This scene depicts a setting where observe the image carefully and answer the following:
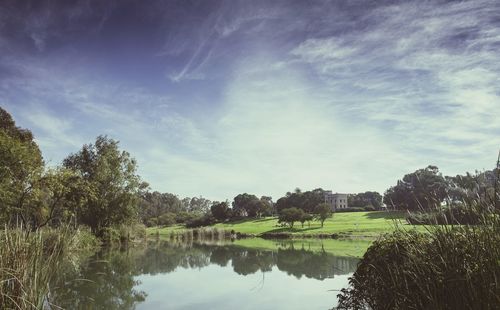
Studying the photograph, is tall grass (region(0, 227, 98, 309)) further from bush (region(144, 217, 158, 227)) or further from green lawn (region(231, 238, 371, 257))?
bush (region(144, 217, 158, 227))

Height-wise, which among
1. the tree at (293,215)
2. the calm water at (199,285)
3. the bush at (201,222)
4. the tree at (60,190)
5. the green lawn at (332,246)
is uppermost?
the tree at (60,190)

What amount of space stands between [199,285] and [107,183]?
96.9ft

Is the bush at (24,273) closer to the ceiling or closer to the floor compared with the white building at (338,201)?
closer to the floor

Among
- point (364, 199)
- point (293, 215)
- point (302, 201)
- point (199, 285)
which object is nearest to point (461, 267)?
point (199, 285)

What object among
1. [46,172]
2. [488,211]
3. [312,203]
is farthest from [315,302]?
[312,203]

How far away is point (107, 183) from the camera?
4259 centimetres

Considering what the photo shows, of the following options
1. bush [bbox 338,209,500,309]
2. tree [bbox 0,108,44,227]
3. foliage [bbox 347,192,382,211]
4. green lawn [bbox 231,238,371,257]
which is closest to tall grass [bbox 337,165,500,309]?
bush [bbox 338,209,500,309]

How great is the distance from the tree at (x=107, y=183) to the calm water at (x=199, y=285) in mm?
18323

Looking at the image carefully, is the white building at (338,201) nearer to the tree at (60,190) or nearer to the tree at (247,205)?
the tree at (247,205)

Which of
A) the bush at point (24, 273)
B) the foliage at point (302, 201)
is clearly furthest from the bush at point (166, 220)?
the bush at point (24, 273)

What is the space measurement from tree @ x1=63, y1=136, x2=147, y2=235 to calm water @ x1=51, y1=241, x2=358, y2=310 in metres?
18.3

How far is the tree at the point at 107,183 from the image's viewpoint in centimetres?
4094

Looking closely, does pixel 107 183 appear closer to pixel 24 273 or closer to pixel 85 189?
pixel 85 189

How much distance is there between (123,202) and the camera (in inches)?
1657
